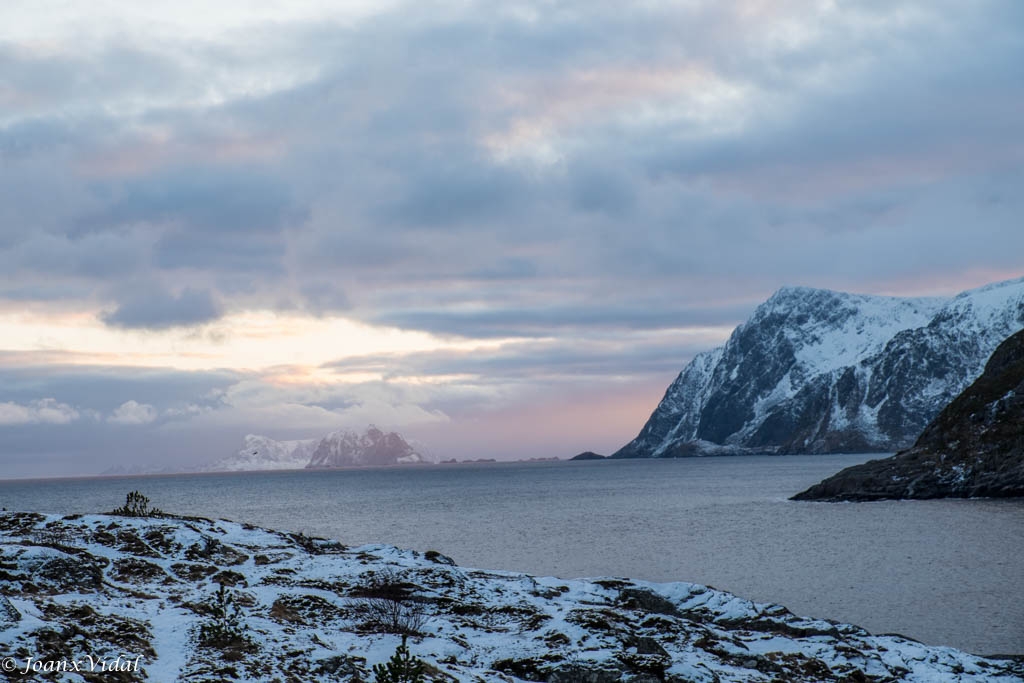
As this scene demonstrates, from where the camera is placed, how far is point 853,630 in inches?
1346

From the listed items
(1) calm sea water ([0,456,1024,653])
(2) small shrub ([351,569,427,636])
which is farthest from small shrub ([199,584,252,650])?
(1) calm sea water ([0,456,1024,653])

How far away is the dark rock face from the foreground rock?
9566 centimetres

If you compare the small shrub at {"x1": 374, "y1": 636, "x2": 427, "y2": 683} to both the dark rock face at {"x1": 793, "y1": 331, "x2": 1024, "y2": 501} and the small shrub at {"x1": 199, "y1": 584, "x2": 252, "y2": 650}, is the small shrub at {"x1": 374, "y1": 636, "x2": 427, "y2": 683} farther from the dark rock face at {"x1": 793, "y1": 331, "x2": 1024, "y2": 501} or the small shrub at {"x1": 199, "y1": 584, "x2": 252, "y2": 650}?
the dark rock face at {"x1": 793, "y1": 331, "x2": 1024, "y2": 501}

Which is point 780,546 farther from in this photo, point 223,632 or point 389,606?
point 223,632

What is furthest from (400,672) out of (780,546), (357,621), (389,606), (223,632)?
(780,546)

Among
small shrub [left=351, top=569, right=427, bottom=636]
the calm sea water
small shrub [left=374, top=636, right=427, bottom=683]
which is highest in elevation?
small shrub [left=374, top=636, right=427, bottom=683]

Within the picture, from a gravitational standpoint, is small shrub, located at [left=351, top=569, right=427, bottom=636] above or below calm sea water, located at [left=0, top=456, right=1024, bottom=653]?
above

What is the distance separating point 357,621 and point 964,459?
12055 centimetres

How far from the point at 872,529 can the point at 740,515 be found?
24.3 m

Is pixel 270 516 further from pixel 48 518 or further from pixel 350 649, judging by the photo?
pixel 350 649

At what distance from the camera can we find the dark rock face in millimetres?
118125

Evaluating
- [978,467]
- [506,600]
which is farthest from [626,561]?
[978,467]

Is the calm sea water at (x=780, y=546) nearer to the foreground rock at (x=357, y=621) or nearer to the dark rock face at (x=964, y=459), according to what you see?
the dark rock face at (x=964, y=459)

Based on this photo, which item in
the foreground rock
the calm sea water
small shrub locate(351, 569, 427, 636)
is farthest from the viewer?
the calm sea water
